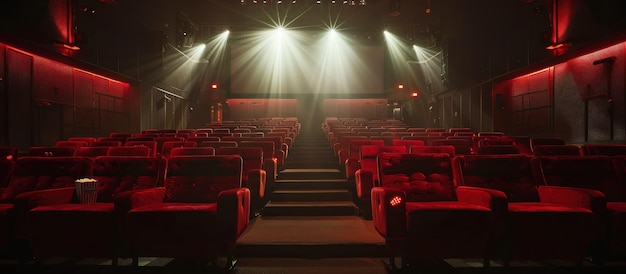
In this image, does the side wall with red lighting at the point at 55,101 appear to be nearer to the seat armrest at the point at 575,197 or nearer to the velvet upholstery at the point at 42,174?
the velvet upholstery at the point at 42,174

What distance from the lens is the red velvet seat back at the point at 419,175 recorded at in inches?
137

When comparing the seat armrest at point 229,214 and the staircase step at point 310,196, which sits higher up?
the seat armrest at point 229,214

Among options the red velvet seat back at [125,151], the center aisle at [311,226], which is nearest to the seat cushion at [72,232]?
the center aisle at [311,226]

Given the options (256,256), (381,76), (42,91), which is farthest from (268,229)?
(381,76)

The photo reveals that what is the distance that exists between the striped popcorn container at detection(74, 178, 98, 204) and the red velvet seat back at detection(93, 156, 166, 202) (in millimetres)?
176

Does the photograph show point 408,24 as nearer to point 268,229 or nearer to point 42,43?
point 42,43

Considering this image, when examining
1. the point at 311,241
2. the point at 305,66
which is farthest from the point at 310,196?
the point at 305,66

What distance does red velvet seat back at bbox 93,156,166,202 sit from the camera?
3.57 metres

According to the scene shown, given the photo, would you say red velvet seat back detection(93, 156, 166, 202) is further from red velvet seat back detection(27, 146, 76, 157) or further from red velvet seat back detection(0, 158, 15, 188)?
red velvet seat back detection(27, 146, 76, 157)

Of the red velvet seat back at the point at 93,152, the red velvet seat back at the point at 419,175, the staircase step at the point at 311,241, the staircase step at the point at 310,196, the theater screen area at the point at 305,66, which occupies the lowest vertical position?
the staircase step at the point at 311,241

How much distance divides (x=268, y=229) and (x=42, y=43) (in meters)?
7.16

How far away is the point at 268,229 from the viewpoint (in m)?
3.94

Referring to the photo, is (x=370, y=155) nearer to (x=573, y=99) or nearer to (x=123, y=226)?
(x=123, y=226)

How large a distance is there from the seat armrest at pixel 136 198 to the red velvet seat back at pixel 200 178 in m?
0.16
